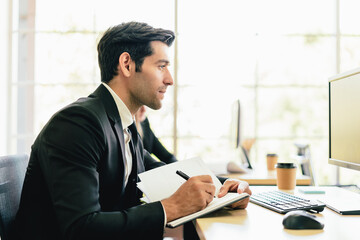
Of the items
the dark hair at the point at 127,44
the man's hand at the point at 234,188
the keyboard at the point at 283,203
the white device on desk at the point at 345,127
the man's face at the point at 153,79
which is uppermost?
the dark hair at the point at 127,44

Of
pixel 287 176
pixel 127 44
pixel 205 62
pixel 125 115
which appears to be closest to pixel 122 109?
pixel 125 115

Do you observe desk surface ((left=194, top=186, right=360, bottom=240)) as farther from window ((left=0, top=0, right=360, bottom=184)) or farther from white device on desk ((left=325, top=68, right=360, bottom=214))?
window ((left=0, top=0, right=360, bottom=184))

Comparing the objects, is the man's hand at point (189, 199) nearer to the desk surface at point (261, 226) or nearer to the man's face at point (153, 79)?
the desk surface at point (261, 226)

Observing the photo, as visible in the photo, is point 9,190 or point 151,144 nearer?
point 9,190

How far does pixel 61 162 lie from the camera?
0.90 metres

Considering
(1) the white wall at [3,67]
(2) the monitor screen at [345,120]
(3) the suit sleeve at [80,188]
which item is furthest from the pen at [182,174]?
(1) the white wall at [3,67]

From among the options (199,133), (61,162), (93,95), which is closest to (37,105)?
(199,133)

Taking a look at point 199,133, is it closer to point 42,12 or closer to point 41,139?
point 42,12

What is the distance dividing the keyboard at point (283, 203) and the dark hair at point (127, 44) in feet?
2.11

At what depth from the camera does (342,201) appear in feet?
4.08

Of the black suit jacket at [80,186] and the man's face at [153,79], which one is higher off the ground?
the man's face at [153,79]

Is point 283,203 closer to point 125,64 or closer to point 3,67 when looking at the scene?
point 125,64

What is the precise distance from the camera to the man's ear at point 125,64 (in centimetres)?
130

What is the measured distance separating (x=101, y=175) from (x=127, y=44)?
0.51 meters
